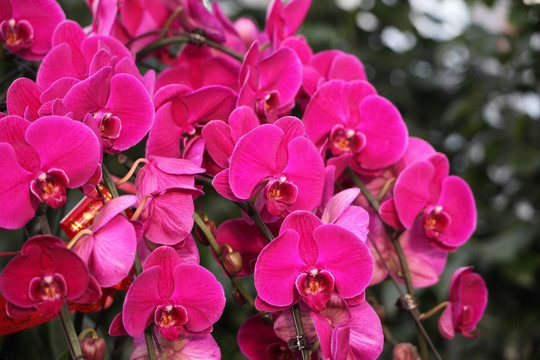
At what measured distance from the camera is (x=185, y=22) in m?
0.56

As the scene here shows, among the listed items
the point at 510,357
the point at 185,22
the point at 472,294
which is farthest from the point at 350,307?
the point at 510,357

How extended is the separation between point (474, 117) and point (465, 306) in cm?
74

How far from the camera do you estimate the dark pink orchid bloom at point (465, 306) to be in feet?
1.57

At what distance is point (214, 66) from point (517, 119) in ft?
2.45

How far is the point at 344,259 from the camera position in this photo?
366mm

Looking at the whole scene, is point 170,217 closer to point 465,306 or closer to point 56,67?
point 56,67

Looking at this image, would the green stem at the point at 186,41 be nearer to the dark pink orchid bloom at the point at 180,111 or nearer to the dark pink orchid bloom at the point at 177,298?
the dark pink orchid bloom at the point at 180,111

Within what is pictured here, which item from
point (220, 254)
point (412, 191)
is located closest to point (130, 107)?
point (220, 254)

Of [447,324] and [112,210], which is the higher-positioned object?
[112,210]

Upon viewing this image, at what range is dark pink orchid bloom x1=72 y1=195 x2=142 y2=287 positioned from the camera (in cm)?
33

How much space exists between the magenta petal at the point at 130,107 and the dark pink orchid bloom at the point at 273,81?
9cm

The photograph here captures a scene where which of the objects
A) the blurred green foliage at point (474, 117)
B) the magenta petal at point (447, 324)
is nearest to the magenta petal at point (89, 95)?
the magenta petal at point (447, 324)

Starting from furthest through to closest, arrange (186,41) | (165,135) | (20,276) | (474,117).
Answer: (474,117) < (186,41) < (165,135) < (20,276)

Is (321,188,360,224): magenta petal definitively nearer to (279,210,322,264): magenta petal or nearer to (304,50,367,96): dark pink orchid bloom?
(279,210,322,264): magenta petal
